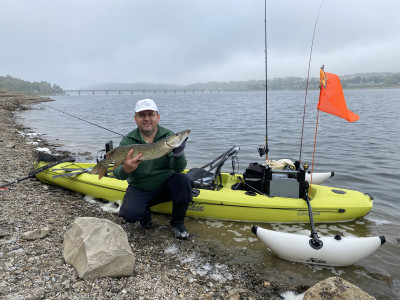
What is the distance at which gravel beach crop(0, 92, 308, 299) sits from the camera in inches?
124

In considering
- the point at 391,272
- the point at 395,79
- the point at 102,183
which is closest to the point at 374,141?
the point at 391,272

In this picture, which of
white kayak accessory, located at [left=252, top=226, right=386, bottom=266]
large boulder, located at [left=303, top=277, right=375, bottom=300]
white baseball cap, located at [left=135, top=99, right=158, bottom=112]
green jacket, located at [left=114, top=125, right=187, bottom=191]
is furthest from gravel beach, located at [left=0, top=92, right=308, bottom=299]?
white baseball cap, located at [left=135, top=99, right=158, bottom=112]

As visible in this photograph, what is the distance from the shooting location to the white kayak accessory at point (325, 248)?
4277 mm

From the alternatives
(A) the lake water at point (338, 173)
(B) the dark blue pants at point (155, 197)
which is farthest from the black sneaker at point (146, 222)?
(A) the lake water at point (338, 173)

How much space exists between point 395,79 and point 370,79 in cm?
3295

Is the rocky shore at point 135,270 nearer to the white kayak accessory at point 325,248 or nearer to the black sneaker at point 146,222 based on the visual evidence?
the black sneaker at point 146,222

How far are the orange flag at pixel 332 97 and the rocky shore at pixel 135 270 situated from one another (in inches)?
117

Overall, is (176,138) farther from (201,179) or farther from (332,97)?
(332,97)

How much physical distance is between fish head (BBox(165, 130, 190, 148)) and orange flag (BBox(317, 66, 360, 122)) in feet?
9.54

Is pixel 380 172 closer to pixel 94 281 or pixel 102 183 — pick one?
pixel 102 183

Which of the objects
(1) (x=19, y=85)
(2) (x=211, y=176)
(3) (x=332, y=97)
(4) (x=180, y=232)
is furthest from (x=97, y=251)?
(1) (x=19, y=85)

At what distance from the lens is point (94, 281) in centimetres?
324

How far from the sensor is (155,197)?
4.97 metres

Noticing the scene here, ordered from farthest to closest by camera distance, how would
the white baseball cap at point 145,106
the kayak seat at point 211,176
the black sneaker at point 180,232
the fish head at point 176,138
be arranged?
the kayak seat at point 211,176 < the black sneaker at point 180,232 < the white baseball cap at point 145,106 < the fish head at point 176,138
